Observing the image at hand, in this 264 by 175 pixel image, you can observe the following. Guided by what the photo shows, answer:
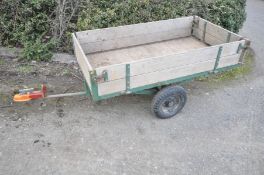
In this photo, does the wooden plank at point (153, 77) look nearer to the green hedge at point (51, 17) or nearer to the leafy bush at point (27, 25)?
the green hedge at point (51, 17)

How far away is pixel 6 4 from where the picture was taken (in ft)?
18.6

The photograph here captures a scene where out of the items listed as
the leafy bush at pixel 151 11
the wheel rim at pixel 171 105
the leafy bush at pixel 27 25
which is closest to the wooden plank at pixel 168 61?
the wheel rim at pixel 171 105

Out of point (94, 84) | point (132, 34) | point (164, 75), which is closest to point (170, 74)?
point (164, 75)

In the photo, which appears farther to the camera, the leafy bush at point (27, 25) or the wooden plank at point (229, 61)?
the leafy bush at point (27, 25)

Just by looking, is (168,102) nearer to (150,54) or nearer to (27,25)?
(150,54)

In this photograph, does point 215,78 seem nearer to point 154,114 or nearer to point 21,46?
A: point 154,114

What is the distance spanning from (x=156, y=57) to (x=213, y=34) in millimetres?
1820

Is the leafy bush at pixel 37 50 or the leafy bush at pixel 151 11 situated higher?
the leafy bush at pixel 151 11

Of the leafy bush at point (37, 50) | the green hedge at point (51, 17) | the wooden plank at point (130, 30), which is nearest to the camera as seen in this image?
the wooden plank at point (130, 30)

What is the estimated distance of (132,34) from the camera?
4.71m

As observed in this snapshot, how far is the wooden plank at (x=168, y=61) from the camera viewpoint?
3.34 meters

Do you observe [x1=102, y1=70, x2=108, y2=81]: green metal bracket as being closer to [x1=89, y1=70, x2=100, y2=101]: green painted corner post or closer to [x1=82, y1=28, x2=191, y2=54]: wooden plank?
[x1=89, y1=70, x2=100, y2=101]: green painted corner post

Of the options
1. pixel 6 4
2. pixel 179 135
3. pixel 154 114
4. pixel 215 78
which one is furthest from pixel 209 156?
pixel 6 4

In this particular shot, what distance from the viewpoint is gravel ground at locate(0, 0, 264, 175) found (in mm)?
3492
